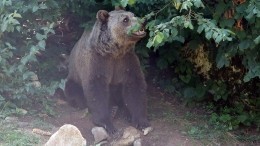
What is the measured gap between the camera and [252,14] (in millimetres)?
4934

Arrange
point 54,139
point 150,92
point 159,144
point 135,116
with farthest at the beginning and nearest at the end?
point 150,92 < point 135,116 < point 159,144 < point 54,139

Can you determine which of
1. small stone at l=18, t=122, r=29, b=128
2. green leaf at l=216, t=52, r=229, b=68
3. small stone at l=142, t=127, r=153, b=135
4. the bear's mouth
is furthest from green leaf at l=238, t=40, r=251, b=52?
small stone at l=18, t=122, r=29, b=128

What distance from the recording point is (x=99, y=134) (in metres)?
5.77

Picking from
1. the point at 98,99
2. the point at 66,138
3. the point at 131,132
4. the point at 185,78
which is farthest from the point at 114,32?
the point at 66,138

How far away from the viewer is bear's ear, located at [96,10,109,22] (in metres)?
5.97

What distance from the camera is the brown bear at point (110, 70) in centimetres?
598

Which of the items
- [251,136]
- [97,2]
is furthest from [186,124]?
[97,2]

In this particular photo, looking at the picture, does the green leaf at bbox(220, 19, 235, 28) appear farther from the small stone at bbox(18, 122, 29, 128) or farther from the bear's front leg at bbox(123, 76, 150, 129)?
the small stone at bbox(18, 122, 29, 128)

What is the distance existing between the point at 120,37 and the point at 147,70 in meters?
1.67

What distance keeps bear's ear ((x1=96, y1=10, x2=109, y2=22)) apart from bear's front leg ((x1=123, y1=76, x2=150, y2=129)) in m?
0.78

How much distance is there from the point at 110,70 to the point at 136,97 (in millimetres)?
475

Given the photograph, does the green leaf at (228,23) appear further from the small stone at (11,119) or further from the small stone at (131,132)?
the small stone at (11,119)

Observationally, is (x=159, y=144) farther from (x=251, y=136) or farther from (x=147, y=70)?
(x=147, y=70)

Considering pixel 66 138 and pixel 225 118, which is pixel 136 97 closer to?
pixel 225 118
